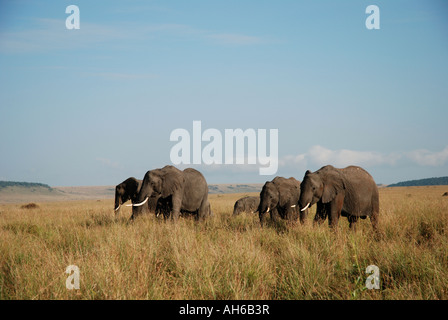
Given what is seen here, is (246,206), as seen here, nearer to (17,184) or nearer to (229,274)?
(229,274)

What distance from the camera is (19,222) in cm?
1408

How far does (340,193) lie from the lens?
10.9m

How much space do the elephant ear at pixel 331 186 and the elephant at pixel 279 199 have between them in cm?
260

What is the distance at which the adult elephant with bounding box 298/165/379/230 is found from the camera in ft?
35.0

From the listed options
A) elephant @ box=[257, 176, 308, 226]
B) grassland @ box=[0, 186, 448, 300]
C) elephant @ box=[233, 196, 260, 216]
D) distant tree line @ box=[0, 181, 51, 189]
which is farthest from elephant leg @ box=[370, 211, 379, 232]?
distant tree line @ box=[0, 181, 51, 189]

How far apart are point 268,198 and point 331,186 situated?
2.89 meters

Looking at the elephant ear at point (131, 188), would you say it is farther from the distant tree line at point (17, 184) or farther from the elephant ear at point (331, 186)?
the distant tree line at point (17, 184)

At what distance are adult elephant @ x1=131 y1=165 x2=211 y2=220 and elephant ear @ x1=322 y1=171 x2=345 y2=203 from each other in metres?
5.01

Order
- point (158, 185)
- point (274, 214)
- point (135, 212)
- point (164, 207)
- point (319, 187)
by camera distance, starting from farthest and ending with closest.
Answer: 1. point (164, 207)
2. point (274, 214)
3. point (158, 185)
4. point (135, 212)
5. point (319, 187)

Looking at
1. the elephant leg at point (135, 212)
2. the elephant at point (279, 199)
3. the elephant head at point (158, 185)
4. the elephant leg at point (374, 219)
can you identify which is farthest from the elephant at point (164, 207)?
the elephant leg at point (374, 219)

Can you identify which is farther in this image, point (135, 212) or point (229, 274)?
point (135, 212)

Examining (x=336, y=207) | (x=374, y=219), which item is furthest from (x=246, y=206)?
(x=336, y=207)

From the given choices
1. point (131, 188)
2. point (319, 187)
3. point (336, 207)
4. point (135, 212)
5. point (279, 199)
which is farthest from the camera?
point (131, 188)
